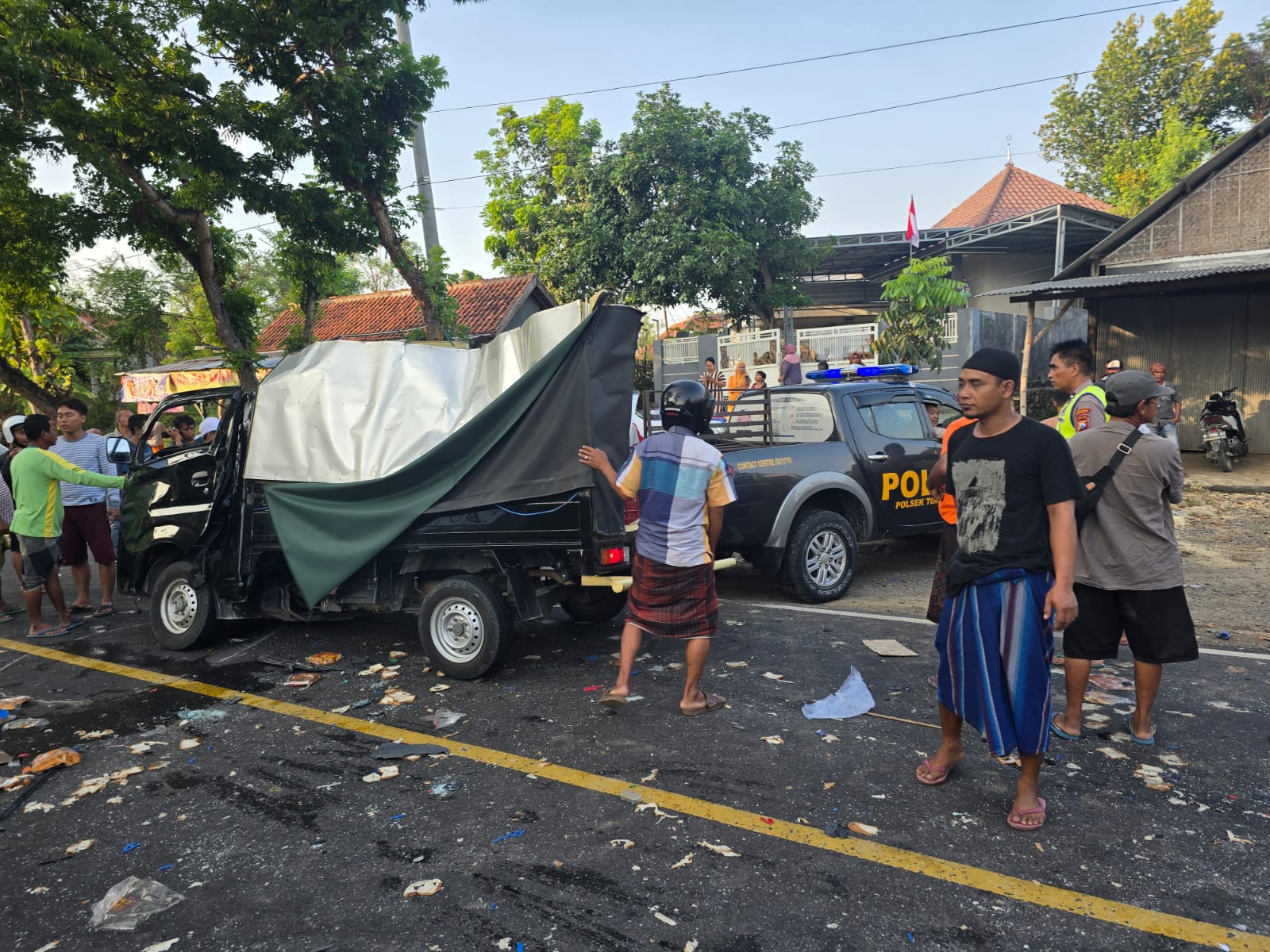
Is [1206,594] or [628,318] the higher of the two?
[628,318]

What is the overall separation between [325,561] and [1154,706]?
5.07 meters

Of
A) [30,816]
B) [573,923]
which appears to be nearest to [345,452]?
[30,816]

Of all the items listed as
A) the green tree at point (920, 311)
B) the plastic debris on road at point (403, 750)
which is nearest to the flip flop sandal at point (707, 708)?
the plastic debris on road at point (403, 750)

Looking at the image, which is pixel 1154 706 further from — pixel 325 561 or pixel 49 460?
pixel 49 460

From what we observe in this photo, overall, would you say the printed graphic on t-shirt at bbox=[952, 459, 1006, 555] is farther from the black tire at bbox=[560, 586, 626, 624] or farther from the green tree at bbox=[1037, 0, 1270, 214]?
the green tree at bbox=[1037, 0, 1270, 214]

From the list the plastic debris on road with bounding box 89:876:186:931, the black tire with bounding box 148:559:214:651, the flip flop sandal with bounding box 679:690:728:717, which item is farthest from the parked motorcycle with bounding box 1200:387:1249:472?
the plastic debris on road with bounding box 89:876:186:931

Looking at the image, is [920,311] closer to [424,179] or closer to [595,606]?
[424,179]

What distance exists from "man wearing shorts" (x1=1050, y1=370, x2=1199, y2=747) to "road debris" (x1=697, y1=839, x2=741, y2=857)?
1.92 m

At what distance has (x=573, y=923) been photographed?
2.79 meters

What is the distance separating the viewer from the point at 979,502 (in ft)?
10.8

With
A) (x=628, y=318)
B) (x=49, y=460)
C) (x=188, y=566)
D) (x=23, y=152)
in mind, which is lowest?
(x=188, y=566)

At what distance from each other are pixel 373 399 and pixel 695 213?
19361 millimetres

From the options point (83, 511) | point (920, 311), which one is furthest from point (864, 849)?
point (920, 311)

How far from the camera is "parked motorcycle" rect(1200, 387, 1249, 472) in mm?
13500
